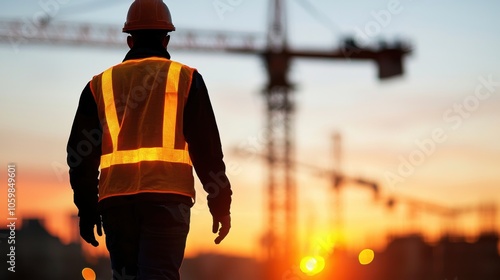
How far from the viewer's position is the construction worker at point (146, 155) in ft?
15.8

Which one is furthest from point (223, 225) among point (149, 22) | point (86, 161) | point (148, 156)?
point (149, 22)

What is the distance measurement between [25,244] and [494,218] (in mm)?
47733

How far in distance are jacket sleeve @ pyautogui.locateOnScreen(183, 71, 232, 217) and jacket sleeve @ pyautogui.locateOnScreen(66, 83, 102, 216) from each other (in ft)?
1.36

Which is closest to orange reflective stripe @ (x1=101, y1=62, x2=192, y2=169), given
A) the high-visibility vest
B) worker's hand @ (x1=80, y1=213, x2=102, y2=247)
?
the high-visibility vest

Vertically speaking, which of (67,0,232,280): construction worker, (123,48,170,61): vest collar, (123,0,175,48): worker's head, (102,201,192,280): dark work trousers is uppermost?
(123,0,175,48): worker's head

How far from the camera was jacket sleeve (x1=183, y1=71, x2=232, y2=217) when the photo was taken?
16.3 ft

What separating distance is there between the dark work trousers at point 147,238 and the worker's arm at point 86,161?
177mm

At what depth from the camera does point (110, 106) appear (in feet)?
16.5

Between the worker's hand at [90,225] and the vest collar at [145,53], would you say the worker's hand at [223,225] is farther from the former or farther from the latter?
the vest collar at [145,53]

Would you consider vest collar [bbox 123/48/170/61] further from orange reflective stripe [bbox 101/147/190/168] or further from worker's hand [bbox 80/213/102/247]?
worker's hand [bbox 80/213/102/247]

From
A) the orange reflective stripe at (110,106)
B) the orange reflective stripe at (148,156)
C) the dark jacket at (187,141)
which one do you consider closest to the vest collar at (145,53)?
the dark jacket at (187,141)

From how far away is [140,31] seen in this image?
5.18m

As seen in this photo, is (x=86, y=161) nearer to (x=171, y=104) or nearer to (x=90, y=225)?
(x=90, y=225)

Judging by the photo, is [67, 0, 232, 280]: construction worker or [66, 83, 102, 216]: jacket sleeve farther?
[66, 83, 102, 216]: jacket sleeve
